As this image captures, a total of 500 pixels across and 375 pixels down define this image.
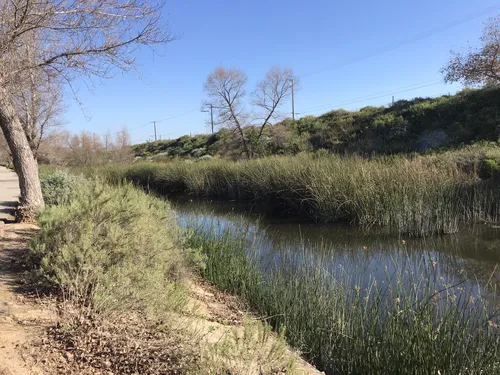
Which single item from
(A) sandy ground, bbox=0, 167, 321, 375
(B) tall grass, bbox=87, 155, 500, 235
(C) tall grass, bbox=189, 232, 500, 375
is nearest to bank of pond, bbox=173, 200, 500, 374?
(C) tall grass, bbox=189, 232, 500, 375

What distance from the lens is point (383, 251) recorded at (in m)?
7.65

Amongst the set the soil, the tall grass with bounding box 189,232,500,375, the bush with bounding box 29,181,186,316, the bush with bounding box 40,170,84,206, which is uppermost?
the bush with bounding box 40,170,84,206

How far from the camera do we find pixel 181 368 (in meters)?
2.45

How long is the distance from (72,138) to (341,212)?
36.0m

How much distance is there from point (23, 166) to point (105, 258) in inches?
181

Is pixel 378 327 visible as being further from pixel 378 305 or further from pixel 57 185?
pixel 57 185

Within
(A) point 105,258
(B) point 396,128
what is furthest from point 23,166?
(B) point 396,128

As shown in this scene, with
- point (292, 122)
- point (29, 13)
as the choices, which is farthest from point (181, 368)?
point (292, 122)

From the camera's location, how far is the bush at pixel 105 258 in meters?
3.16

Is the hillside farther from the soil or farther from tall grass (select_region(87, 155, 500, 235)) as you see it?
the soil

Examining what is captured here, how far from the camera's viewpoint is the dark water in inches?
234

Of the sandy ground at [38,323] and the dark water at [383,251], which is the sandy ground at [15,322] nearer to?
the sandy ground at [38,323]

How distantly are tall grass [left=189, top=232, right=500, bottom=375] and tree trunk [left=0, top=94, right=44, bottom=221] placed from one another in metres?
4.14

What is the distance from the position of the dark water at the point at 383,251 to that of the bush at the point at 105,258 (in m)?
2.29
